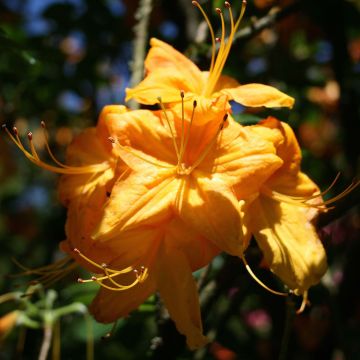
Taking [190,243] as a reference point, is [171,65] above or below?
above

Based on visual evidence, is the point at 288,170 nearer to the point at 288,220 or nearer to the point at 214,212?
the point at 288,220

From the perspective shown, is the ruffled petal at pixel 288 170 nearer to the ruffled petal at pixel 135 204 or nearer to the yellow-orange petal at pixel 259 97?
the yellow-orange petal at pixel 259 97

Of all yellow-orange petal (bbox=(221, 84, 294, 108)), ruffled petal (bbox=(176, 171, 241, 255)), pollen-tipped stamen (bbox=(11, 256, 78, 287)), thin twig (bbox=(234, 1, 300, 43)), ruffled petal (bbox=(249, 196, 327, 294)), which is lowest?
pollen-tipped stamen (bbox=(11, 256, 78, 287))

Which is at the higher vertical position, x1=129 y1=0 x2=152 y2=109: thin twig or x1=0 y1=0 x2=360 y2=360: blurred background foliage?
x1=129 y1=0 x2=152 y2=109: thin twig

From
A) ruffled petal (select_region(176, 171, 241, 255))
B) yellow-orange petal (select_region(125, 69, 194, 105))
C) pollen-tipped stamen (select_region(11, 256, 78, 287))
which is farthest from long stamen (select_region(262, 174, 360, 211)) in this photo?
pollen-tipped stamen (select_region(11, 256, 78, 287))

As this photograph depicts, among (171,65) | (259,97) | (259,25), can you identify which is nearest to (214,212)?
(259,97)

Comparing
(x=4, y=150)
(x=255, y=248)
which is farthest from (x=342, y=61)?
(x=4, y=150)

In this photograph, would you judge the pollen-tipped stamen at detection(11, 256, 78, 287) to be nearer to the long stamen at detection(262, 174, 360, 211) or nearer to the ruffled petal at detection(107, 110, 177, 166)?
the ruffled petal at detection(107, 110, 177, 166)

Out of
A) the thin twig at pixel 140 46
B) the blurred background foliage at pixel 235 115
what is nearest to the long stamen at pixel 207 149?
the blurred background foliage at pixel 235 115
